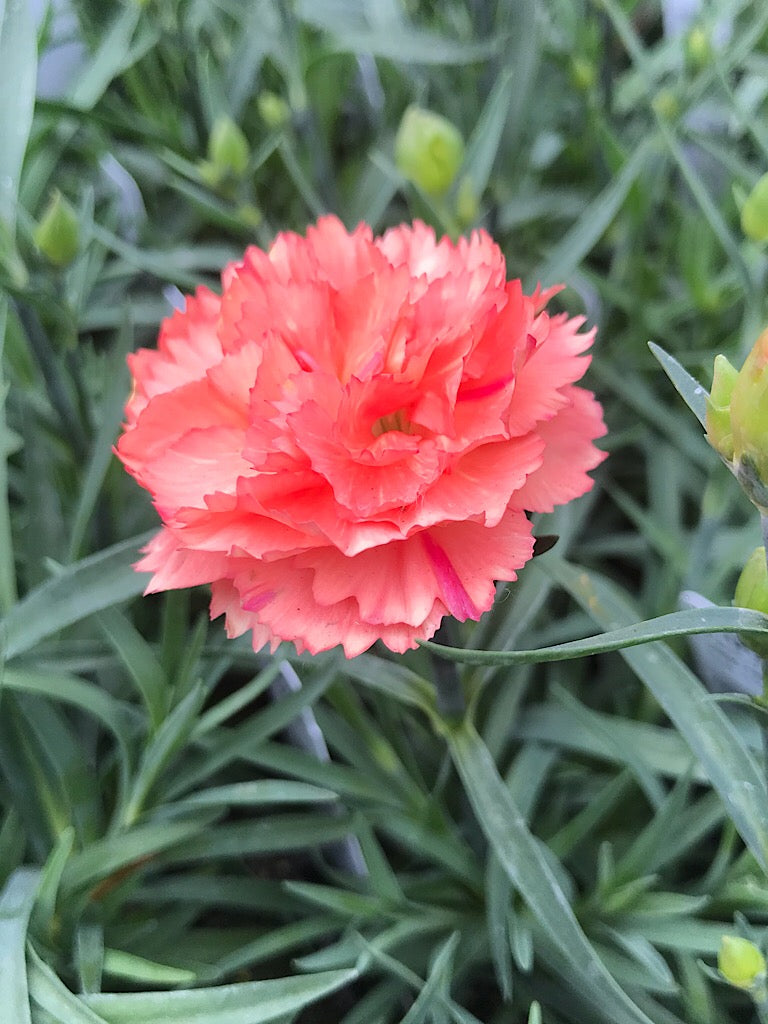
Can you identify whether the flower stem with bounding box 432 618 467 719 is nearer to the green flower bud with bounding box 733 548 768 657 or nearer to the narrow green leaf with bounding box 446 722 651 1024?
the narrow green leaf with bounding box 446 722 651 1024

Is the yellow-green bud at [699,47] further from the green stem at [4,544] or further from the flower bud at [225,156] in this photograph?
the green stem at [4,544]

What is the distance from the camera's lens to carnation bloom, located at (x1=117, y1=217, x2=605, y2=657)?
344 millimetres

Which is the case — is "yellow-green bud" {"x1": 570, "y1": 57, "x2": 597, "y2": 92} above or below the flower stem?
above

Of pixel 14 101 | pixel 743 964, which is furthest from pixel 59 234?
pixel 743 964

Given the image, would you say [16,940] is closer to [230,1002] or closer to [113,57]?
[230,1002]

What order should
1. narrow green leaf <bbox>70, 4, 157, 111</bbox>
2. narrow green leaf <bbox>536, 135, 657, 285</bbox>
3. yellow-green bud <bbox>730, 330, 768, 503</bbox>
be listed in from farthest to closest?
narrow green leaf <bbox>70, 4, 157, 111</bbox> < narrow green leaf <bbox>536, 135, 657, 285</bbox> < yellow-green bud <bbox>730, 330, 768, 503</bbox>

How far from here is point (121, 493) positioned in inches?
26.5

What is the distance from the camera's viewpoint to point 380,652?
0.58m

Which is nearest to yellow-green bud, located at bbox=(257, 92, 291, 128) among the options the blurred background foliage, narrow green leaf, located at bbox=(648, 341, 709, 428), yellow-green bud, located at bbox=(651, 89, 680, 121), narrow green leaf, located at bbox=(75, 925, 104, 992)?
the blurred background foliage

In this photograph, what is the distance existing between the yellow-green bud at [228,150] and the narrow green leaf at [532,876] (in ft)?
1.48

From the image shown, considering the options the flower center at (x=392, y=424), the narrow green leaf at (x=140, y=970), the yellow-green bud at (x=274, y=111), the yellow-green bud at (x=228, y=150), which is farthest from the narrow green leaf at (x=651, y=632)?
the yellow-green bud at (x=274, y=111)

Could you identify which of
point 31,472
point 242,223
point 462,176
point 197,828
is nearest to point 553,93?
point 462,176

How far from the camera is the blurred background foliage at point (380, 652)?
47 cm

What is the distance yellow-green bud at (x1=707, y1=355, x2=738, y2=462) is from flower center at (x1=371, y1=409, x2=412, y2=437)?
137 millimetres
